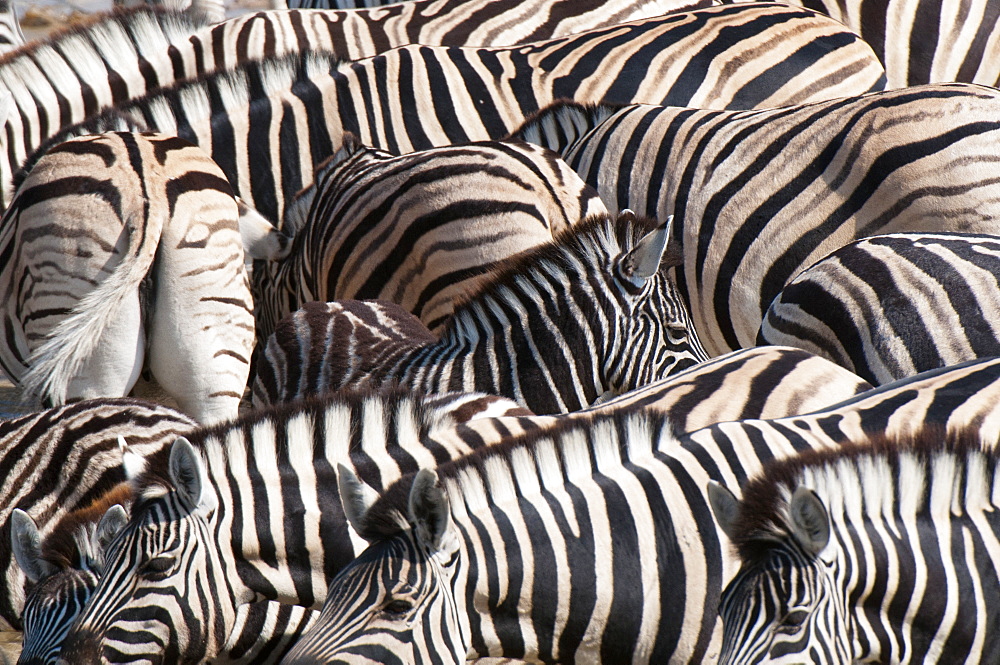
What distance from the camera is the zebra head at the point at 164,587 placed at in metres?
3.18

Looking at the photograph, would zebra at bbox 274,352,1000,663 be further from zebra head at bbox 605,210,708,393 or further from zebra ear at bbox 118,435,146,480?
zebra head at bbox 605,210,708,393

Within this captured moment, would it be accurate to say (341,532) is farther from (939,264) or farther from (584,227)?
(939,264)

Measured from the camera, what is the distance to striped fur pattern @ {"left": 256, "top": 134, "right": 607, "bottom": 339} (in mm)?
5492

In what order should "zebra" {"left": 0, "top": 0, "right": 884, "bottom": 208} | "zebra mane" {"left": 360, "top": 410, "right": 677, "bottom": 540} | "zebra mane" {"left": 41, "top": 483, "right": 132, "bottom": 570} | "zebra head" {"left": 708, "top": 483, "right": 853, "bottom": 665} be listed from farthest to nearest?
"zebra" {"left": 0, "top": 0, "right": 884, "bottom": 208}, "zebra mane" {"left": 41, "top": 483, "right": 132, "bottom": 570}, "zebra mane" {"left": 360, "top": 410, "right": 677, "bottom": 540}, "zebra head" {"left": 708, "top": 483, "right": 853, "bottom": 665}

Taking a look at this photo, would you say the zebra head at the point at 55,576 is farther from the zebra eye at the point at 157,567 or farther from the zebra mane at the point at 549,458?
the zebra mane at the point at 549,458

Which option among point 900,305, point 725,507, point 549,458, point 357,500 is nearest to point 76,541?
point 357,500

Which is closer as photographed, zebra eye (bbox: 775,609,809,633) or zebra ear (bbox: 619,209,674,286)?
zebra eye (bbox: 775,609,809,633)

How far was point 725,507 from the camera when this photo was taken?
2.78 m

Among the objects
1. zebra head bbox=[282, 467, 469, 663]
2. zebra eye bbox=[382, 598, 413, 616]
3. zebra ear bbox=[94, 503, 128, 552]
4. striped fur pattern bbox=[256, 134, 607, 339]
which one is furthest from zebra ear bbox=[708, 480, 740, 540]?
striped fur pattern bbox=[256, 134, 607, 339]

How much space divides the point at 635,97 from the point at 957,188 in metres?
2.27

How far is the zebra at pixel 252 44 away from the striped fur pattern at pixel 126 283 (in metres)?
1.54

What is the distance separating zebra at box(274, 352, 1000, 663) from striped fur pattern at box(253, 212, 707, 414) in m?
1.37

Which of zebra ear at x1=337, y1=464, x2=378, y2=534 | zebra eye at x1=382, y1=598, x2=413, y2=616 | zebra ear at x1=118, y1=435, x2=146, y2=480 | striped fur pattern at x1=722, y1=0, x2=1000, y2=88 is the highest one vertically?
striped fur pattern at x1=722, y1=0, x2=1000, y2=88

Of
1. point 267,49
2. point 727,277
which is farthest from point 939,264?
point 267,49
